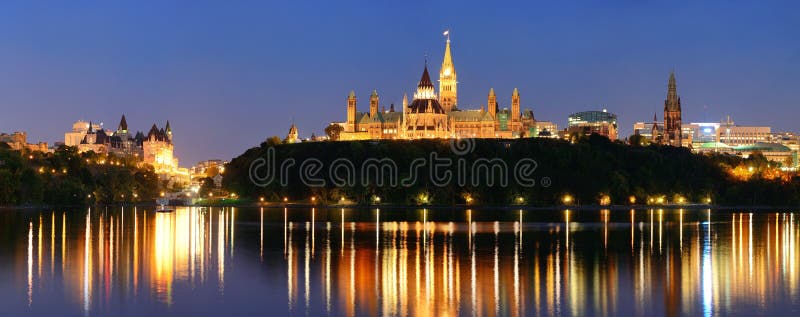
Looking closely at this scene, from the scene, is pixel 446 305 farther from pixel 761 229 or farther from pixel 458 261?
pixel 761 229

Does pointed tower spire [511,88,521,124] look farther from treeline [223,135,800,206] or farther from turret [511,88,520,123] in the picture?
treeline [223,135,800,206]

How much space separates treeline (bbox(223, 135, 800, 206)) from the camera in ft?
412

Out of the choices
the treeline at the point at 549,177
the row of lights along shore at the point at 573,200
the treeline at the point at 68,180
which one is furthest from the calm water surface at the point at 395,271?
the treeline at the point at 549,177

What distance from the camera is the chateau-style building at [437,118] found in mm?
176375

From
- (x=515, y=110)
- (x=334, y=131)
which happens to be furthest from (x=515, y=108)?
(x=334, y=131)

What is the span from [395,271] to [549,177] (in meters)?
88.5

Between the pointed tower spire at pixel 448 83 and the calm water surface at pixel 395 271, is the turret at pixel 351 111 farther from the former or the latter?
the calm water surface at pixel 395 271

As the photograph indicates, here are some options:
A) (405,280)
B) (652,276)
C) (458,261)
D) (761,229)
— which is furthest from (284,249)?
(761,229)

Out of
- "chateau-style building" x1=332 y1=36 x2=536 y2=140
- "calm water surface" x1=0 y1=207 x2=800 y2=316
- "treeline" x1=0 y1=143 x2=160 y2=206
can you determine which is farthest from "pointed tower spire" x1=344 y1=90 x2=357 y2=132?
"calm water surface" x1=0 y1=207 x2=800 y2=316

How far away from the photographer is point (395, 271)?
41.8 metres

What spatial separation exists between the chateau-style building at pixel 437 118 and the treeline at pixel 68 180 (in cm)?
4439

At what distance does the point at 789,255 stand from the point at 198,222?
161 feet

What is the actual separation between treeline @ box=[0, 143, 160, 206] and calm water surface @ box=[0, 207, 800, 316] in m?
45.9

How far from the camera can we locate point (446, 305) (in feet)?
106
